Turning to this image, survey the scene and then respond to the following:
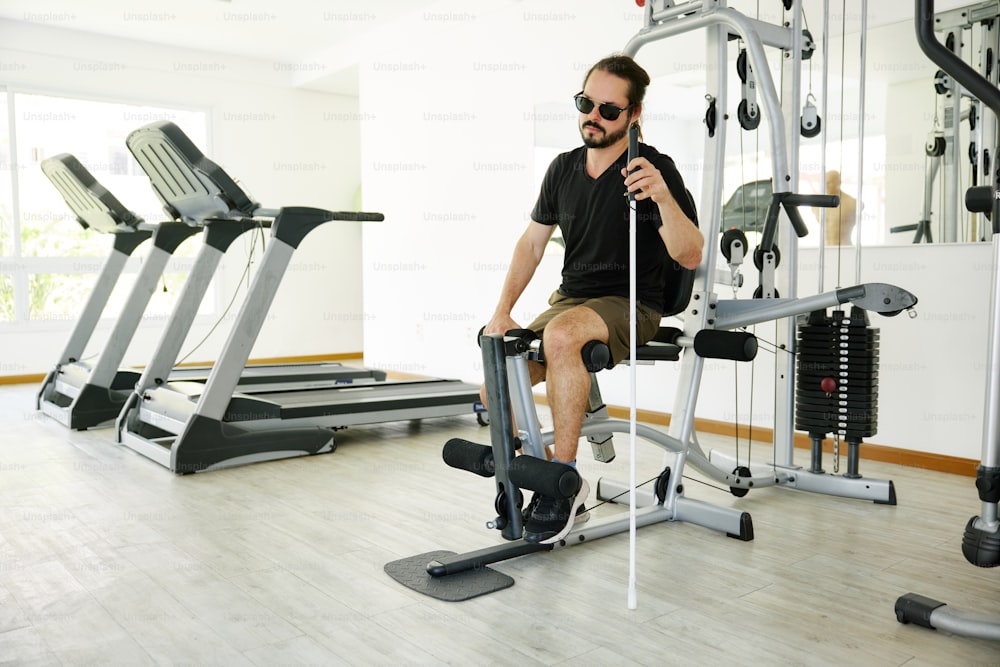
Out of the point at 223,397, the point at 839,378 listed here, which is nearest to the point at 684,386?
the point at 839,378

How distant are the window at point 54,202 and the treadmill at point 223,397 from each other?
294cm

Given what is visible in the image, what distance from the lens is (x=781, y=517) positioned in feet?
8.93

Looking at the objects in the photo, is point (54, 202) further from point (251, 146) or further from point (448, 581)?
point (448, 581)

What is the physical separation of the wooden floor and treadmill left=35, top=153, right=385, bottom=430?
1.08 metres

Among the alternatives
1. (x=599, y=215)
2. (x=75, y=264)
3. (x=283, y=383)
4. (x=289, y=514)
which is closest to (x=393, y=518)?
(x=289, y=514)

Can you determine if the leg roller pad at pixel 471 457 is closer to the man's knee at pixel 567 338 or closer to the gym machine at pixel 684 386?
the gym machine at pixel 684 386

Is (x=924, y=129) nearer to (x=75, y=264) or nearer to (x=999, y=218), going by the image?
(x=999, y=218)

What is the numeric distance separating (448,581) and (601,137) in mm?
1336

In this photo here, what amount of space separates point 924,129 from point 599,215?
1756mm

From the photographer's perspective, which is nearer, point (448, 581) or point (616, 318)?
point (448, 581)

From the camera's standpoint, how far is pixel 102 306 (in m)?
4.78

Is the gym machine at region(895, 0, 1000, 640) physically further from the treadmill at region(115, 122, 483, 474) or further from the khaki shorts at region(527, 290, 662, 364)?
the treadmill at region(115, 122, 483, 474)

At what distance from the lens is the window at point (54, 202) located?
6.37 m

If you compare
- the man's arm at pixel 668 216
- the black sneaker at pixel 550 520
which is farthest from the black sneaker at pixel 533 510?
the man's arm at pixel 668 216
